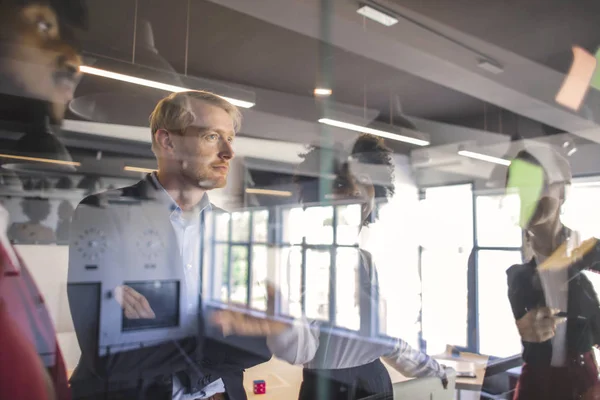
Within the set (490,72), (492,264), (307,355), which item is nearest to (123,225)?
(307,355)

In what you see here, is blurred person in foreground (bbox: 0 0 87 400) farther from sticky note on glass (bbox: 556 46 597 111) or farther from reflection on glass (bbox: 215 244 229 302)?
sticky note on glass (bbox: 556 46 597 111)

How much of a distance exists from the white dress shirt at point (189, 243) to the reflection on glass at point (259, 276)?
0.40 feet

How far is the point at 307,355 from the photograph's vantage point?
95 centimetres

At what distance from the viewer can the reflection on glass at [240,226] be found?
77cm

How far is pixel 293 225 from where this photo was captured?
894 mm

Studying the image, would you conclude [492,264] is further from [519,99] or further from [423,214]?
[519,99]

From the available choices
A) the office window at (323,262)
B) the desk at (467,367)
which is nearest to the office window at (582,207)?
the desk at (467,367)

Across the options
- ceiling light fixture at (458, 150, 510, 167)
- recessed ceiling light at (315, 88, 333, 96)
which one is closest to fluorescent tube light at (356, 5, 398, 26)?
recessed ceiling light at (315, 88, 333, 96)

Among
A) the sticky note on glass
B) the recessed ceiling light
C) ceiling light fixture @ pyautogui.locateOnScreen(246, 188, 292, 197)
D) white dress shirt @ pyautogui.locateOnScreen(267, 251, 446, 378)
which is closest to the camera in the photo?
ceiling light fixture @ pyautogui.locateOnScreen(246, 188, 292, 197)

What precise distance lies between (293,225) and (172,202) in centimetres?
29

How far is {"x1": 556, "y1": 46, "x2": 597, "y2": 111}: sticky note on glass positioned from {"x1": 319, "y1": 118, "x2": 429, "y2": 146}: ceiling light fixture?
2.39 ft

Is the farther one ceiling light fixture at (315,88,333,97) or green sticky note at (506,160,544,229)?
green sticky note at (506,160,544,229)

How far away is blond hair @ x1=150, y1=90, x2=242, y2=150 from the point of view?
2.33 ft

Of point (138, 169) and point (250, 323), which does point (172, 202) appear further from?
point (250, 323)
